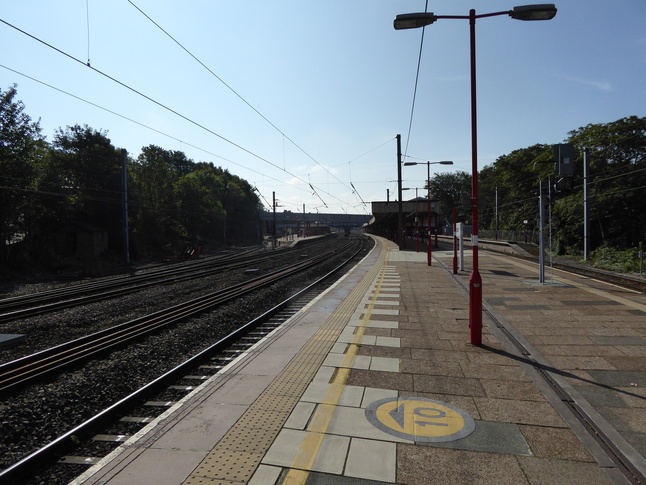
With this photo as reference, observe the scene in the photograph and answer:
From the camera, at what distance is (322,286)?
16.5m

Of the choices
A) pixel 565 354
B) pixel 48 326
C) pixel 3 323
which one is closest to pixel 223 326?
pixel 48 326

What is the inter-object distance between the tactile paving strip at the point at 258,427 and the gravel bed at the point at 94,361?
1.53 metres

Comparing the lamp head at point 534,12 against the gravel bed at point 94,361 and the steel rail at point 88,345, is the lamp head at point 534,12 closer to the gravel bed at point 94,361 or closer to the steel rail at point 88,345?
the gravel bed at point 94,361

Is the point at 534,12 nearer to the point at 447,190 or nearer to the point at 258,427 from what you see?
the point at 258,427

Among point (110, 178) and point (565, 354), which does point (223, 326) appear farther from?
point (110, 178)

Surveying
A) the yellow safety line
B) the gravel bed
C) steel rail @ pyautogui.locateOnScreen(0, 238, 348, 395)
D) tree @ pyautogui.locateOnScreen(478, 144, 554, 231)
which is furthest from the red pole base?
tree @ pyautogui.locateOnScreen(478, 144, 554, 231)

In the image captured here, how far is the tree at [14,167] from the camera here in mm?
25906

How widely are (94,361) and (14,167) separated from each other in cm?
2653

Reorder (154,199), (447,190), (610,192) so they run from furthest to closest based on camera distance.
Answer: (447,190), (154,199), (610,192)

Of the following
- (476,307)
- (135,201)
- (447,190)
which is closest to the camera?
(476,307)

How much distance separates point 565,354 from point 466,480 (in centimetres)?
448

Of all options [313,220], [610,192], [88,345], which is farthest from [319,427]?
[313,220]

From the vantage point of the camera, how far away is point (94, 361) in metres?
7.21

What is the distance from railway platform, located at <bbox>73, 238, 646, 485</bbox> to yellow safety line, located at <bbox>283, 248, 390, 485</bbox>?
0.02 metres
